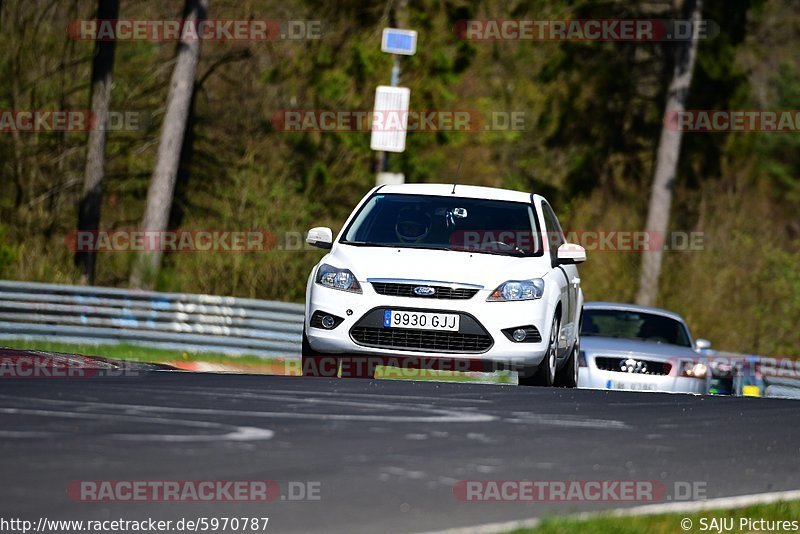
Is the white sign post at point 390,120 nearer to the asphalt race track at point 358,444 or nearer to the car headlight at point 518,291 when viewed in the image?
the car headlight at point 518,291

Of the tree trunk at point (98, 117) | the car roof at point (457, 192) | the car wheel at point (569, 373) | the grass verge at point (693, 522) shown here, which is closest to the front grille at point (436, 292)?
the car roof at point (457, 192)

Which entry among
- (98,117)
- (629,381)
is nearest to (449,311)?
(629,381)

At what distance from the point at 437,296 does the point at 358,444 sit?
15.5ft

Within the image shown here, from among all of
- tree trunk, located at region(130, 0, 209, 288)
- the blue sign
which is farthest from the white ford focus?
tree trunk, located at region(130, 0, 209, 288)

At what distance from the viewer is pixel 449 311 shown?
40.1ft

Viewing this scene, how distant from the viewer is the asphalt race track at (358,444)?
6039 mm

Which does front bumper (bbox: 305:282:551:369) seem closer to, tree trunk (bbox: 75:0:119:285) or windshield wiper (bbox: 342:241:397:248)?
windshield wiper (bbox: 342:241:397:248)

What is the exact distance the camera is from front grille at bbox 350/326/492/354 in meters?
12.2

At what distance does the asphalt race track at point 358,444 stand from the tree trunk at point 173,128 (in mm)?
18954

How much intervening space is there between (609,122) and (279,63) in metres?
8.11

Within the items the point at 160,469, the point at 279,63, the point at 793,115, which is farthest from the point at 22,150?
the point at 793,115

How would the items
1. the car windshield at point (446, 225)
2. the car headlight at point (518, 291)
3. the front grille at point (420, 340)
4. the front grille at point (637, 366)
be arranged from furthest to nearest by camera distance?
1. the front grille at point (637, 366)
2. the car windshield at point (446, 225)
3. the car headlight at point (518, 291)
4. the front grille at point (420, 340)

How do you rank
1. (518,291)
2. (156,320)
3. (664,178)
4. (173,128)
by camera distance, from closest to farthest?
(518,291) < (156,320) < (173,128) < (664,178)

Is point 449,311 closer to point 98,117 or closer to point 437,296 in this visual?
point 437,296
